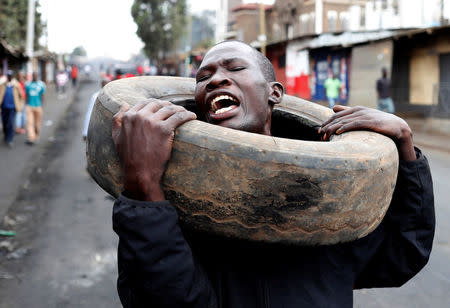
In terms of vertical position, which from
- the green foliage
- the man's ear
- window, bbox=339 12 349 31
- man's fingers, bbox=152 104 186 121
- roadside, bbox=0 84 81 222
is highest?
window, bbox=339 12 349 31

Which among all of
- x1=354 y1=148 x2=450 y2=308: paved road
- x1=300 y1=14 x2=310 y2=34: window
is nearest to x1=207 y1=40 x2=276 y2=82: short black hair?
x1=354 y1=148 x2=450 y2=308: paved road

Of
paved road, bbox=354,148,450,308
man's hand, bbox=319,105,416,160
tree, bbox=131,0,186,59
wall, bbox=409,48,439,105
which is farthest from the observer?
tree, bbox=131,0,186,59

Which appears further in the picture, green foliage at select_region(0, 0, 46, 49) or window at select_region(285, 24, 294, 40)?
window at select_region(285, 24, 294, 40)

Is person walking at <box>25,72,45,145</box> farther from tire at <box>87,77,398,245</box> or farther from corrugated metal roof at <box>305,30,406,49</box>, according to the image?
corrugated metal roof at <box>305,30,406,49</box>

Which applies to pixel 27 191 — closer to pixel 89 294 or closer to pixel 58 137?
pixel 89 294

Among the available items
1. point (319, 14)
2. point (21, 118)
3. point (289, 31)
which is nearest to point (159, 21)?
point (289, 31)

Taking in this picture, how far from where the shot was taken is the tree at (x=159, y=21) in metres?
43.9

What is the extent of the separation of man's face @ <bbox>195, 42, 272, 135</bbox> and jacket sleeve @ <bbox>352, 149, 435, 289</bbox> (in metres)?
0.52

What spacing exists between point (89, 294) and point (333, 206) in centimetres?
298

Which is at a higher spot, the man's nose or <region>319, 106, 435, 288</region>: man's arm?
the man's nose

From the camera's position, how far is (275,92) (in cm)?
174

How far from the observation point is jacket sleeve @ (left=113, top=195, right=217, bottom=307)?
1.12 metres

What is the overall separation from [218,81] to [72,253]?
348 cm

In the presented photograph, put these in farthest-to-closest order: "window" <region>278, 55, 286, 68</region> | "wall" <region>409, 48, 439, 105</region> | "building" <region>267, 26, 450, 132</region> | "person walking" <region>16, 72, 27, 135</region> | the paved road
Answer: "window" <region>278, 55, 286, 68</region> → "wall" <region>409, 48, 439, 105</region> → "building" <region>267, 26, 450, 132</region> → "person walking" <region>16, 72, 27, 135</region> → the paved road
